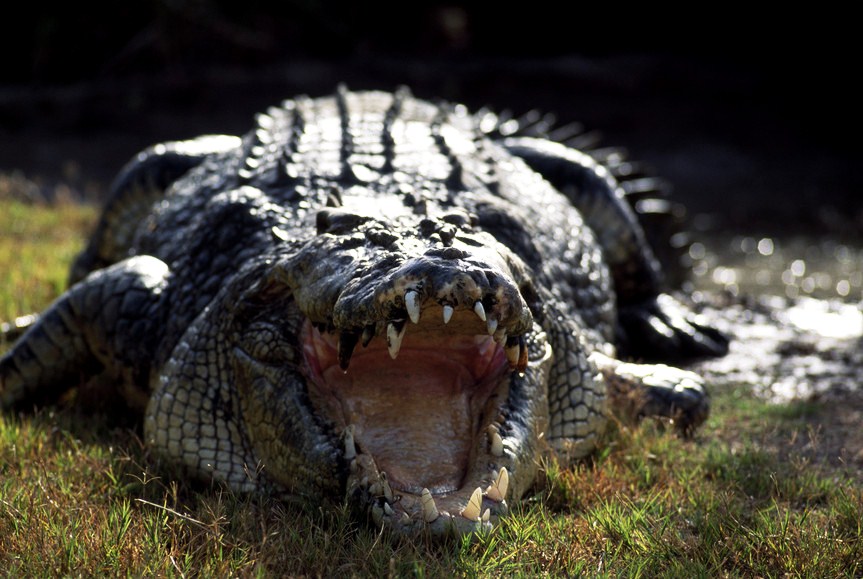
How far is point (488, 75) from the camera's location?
12.9 m

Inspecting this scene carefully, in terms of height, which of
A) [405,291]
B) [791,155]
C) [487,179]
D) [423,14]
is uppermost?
[423,14]

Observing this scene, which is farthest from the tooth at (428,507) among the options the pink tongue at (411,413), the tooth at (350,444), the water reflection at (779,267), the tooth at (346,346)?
the water reflection at (779,267)

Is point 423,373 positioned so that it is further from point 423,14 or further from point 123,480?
point 423,14

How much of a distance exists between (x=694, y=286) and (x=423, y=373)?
4.06 metres

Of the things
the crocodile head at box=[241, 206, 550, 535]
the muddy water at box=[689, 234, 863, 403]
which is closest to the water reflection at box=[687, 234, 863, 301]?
the muddy water at box=[689, 234, 863, 403]

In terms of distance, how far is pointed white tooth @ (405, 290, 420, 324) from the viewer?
213cm

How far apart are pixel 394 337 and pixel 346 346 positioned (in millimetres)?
186

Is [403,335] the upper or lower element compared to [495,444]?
upper

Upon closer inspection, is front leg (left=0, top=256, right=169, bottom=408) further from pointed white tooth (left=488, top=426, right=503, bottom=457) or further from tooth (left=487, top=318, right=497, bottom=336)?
tooth (left=487, top=318, right=497, bottom=336)

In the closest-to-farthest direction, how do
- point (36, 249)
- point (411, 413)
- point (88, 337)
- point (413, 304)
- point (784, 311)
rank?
point (413, 304) < point (411, 413) < point (88, 337) < point (784, 311) < point (36, 249)

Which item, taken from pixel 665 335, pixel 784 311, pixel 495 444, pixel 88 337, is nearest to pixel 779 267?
pixel 784 311

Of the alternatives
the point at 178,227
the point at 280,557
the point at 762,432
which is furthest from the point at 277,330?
the point at 762,432

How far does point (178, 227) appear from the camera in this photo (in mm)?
3770

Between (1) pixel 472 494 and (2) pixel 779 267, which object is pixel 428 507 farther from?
(2) pixel 779 267
